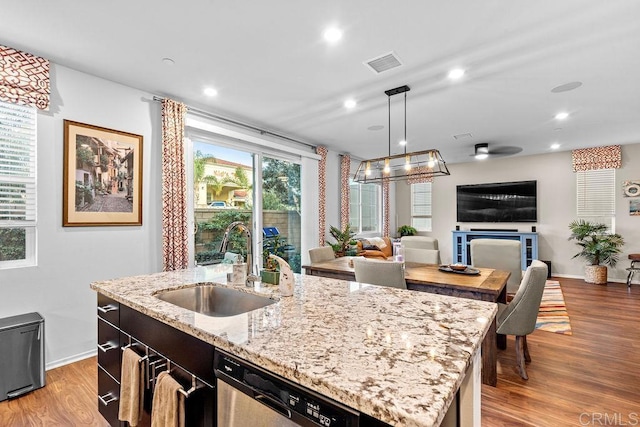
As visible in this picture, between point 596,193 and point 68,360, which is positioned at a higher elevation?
point 596,193

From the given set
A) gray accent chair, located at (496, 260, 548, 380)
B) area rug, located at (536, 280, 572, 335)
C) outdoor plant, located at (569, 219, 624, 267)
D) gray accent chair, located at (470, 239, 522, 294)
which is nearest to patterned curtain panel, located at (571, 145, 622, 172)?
outdoor plant, located at (569, 219, 624, 267)

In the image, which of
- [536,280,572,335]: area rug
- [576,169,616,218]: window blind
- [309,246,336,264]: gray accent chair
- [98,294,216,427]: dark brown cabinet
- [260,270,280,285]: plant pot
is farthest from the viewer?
[576,169,616,218]: window blind

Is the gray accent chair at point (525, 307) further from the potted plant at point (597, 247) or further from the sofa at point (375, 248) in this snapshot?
the potted plant at point (597, 247)

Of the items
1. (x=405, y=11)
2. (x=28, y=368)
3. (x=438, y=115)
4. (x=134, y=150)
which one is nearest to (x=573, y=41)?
(x=405, y=11)

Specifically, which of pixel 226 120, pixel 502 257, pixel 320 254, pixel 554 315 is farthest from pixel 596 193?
pixel 226 120

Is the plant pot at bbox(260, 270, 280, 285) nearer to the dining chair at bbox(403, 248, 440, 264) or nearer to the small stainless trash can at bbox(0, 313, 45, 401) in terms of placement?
the small stainless trash can at bbox(0, 313, 45, 401)

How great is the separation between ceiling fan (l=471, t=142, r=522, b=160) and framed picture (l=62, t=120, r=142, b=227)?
536cm

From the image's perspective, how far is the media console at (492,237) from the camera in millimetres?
6465

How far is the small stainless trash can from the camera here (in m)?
2.24

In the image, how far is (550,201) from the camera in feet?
21.6

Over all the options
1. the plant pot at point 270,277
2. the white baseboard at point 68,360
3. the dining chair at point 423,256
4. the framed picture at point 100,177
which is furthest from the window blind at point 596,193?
the white baseboard at point 68,360

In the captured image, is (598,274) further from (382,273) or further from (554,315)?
(382,273)

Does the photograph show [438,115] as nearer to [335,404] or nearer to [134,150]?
[134,150]

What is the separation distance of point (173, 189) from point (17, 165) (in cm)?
125
